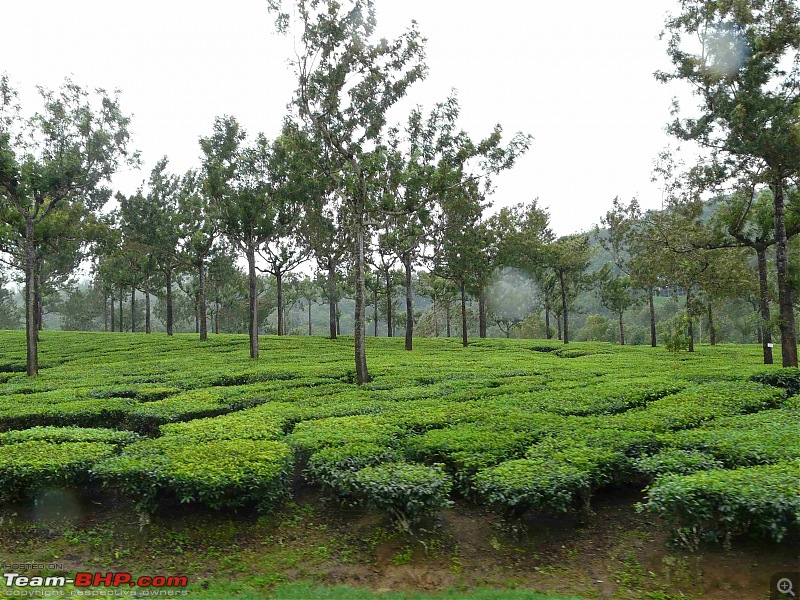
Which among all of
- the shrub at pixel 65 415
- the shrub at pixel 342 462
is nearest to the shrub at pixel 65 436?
the shrub at pixel 65 415

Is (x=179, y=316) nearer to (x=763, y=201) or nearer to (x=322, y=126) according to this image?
(x=322, y=126)

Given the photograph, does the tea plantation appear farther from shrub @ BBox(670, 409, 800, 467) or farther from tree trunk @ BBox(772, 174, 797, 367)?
tree trunk @ BBox(772, 174, 797, 367)

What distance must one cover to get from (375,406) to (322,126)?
930 cm

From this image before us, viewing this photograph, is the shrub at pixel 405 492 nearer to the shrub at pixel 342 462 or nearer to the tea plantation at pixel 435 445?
the tea plantation at pixel 435 445

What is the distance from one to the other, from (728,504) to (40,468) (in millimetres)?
8583

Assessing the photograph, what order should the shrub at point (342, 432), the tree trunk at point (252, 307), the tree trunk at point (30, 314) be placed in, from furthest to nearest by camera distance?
1. the tree trunk at point (252, 307)
2. the tree trunk at point (30, 314)
3. the shrub at point (342, 432)

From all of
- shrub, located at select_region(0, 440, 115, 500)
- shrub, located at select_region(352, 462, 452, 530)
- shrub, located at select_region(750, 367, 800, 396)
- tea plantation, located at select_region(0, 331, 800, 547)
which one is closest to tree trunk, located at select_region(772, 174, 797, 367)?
shrub, located at select_region(750, 367, 800, 396)

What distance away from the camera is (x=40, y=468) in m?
6.90

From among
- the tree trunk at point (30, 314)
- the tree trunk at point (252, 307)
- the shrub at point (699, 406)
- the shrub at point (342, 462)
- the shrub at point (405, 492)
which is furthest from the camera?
the tree trunk at point (252, 307)

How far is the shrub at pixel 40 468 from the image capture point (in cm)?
688

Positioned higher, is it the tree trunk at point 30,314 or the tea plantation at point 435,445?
the tree trunk at point 30,314

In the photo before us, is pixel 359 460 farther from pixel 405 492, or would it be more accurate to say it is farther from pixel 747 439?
pixel 747 439

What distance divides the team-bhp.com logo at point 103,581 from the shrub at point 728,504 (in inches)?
212

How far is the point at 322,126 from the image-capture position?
52.0 feet
